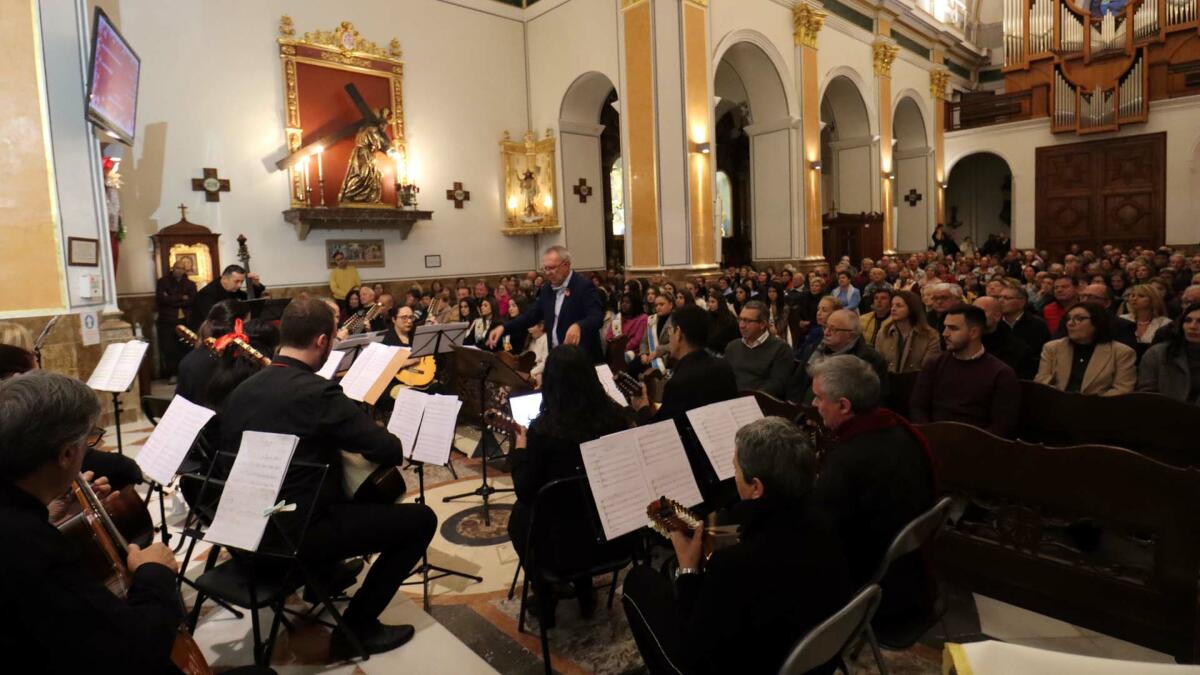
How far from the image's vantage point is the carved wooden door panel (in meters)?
17.0

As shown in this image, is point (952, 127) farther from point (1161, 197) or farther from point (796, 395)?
Answer: point (796, 395)

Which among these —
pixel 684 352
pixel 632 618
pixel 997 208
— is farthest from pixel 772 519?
pixel 997 208

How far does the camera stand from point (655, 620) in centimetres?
217

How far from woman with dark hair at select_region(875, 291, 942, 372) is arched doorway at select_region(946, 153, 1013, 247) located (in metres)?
20.3

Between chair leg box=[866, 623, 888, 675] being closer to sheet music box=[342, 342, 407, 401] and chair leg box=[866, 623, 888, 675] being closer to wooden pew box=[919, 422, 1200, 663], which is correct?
wooden pew box=[919, 422, 1200, 663]

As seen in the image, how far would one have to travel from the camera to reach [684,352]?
143 inches

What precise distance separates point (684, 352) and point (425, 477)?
107 inches

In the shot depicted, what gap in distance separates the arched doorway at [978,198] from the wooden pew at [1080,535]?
22.2 metres

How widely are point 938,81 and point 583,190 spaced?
39.2ft

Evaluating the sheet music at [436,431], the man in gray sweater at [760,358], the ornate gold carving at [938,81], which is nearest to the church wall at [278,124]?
the sheet music at [436,431]

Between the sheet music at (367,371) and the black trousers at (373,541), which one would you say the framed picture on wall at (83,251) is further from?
the black trousers at (373,541)

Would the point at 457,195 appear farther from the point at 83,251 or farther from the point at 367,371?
the point at 367,371

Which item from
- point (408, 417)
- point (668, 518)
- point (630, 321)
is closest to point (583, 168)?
point (630, 321)

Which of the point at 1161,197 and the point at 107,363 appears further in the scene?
the point at 1161,197
